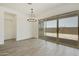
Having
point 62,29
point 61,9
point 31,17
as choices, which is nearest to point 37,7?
point 31,17

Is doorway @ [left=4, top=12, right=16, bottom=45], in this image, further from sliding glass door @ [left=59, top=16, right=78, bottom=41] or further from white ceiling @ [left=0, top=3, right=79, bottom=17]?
sliding glass door @ [left=59, top=16, right=78, bottom=41]

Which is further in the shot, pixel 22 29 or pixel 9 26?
pixel 22 29

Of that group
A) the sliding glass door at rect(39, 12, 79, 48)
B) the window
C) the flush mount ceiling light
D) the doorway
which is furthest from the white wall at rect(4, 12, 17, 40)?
the window

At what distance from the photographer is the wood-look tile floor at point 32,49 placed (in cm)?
213

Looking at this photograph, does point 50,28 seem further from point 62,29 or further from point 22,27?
point 22,27

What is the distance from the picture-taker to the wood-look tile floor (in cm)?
213

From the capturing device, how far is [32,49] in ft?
7.22

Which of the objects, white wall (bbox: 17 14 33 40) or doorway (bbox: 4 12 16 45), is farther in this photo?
white wall (bbox: 17 14 33 40)

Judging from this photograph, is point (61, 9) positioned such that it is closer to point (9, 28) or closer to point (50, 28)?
point (50, 28)

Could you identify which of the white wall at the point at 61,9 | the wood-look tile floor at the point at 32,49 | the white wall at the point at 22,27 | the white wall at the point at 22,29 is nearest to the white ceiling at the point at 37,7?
the white wall at the point at 61,9

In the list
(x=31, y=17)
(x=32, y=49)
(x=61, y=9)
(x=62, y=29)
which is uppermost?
(x=61, y=9)

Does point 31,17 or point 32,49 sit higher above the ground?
point 31,17

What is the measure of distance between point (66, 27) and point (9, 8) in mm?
1325

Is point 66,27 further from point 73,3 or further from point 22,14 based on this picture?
point 22,14
